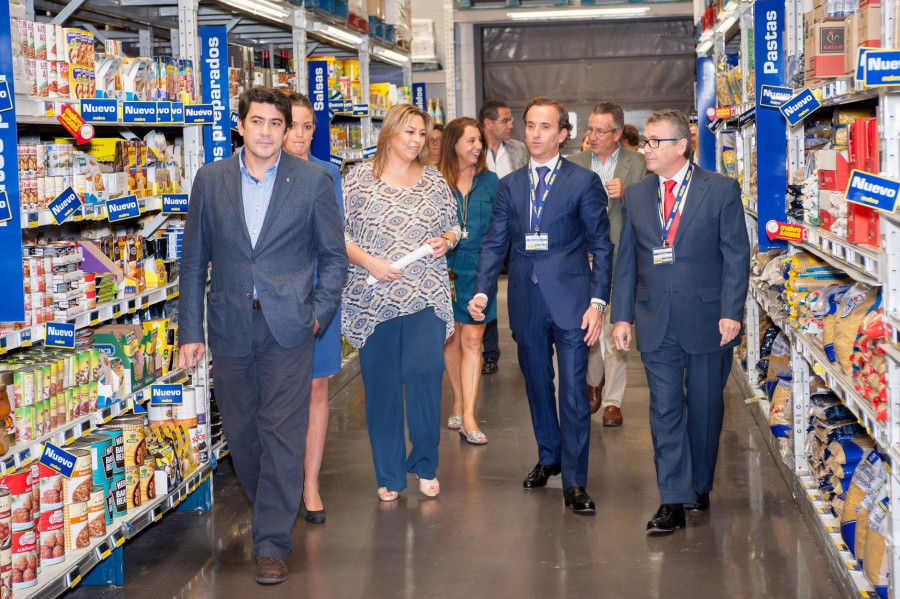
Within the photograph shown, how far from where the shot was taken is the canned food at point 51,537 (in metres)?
3.63

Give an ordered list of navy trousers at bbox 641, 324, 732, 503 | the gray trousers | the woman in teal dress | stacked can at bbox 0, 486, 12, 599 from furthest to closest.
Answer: the woman in teal dress, navy trousers at bbox 641, 324, 732, 503, the gray trousers, stacked can at bbox 0, 486, 12, 599

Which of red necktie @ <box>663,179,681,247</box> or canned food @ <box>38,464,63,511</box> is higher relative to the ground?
red necktie @ <box>663,179,681,247</box>

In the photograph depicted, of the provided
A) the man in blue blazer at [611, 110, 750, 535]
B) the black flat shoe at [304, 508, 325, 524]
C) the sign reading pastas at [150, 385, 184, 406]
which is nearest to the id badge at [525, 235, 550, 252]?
the man in blue blazer at [611, 110, 750, 535]

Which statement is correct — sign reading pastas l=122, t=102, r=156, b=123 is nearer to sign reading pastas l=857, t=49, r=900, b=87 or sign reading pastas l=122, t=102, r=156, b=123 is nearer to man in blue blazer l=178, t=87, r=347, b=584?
man in blue blazer l=178, t=87, r=347, b=584

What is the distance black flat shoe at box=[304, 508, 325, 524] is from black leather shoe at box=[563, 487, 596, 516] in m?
1.09

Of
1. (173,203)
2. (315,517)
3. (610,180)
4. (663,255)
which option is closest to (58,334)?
(173,203)

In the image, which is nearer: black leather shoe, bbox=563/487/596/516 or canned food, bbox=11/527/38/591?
canned food, bbox=11/527/38/591

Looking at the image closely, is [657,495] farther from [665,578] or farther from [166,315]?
[166,315]

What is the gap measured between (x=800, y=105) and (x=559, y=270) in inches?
47.6

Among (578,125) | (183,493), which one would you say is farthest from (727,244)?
(578,125)

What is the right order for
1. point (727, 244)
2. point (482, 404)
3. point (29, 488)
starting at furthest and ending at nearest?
point (482, 404) → point (727, 244) → point (29, 488)

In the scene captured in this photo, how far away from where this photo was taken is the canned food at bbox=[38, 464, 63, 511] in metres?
3.65

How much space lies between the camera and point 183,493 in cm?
463

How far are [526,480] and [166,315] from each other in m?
1.88
